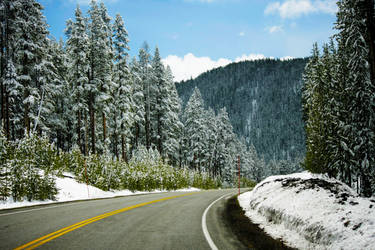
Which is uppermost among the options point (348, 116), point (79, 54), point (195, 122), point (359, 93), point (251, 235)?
point (79, 54)

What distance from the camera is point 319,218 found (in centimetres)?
644

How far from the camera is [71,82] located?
32.6 metres

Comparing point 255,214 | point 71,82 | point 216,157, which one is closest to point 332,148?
point 255,214

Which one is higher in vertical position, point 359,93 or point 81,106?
point 81,106

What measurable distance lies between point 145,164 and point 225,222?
761 inches

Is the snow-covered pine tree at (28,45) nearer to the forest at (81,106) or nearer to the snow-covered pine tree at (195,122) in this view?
the forest at (81,106)

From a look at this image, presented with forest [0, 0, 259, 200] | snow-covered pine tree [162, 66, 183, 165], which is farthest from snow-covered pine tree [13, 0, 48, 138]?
snow-covered pine tree [162, 66, 183, 165]

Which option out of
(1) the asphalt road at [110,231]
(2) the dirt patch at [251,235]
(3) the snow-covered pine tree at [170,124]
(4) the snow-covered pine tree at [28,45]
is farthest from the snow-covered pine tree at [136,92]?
(2) the dirt patch at [251,235]

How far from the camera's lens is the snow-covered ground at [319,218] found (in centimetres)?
530

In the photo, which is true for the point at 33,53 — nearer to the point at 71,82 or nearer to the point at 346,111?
the point at 71,82

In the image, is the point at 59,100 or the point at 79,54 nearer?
the point at 79,54

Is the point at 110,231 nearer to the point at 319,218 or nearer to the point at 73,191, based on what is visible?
the point at 319,218

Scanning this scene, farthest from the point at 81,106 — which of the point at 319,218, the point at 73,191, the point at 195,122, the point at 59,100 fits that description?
the point at 319,218

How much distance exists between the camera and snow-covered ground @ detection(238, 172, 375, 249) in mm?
5301
